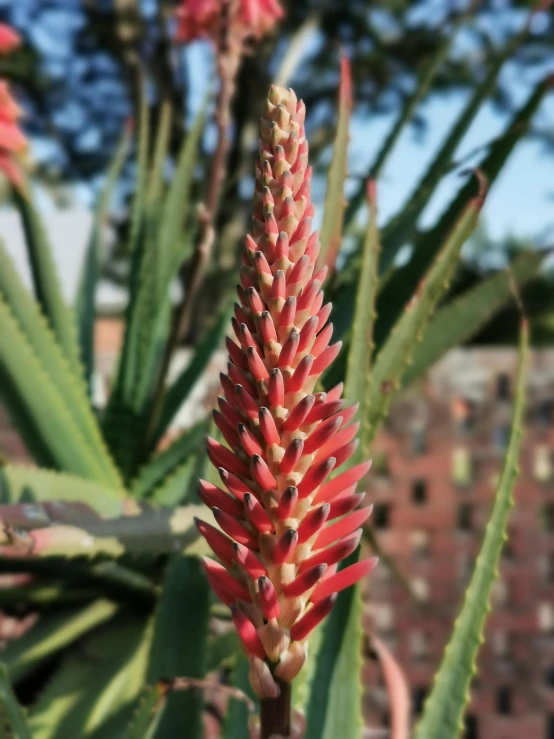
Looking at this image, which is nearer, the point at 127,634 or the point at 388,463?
the point at 127,634

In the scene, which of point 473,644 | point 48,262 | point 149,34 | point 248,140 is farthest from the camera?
point 248,140

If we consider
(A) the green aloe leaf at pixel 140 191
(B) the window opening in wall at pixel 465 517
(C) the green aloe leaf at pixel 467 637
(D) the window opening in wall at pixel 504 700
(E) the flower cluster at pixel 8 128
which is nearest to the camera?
(C) the green aloe leaf at pixel 467 637

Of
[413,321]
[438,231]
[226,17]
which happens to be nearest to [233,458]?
[413,321]

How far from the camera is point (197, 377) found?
113cm

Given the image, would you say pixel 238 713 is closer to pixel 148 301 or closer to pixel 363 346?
pixel 363 346

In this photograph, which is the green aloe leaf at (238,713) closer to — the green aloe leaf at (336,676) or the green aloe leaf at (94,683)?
the green aloe leaf at (336,676)

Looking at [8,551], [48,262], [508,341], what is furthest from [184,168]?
[508,341]

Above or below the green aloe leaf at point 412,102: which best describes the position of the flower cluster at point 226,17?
above

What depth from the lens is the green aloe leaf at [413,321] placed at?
65cm

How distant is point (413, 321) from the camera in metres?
0.65

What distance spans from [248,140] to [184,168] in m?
3.67

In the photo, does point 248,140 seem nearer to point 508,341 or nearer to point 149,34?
point 149,34

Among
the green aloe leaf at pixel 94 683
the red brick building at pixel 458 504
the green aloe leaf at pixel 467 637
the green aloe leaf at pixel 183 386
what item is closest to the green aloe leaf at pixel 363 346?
the green aloe leaf at pixel 467 637

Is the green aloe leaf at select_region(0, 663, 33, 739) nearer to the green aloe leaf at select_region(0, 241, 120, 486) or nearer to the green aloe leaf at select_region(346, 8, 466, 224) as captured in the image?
the green aloe leaf at select_region(0, 241, 120, 486)
